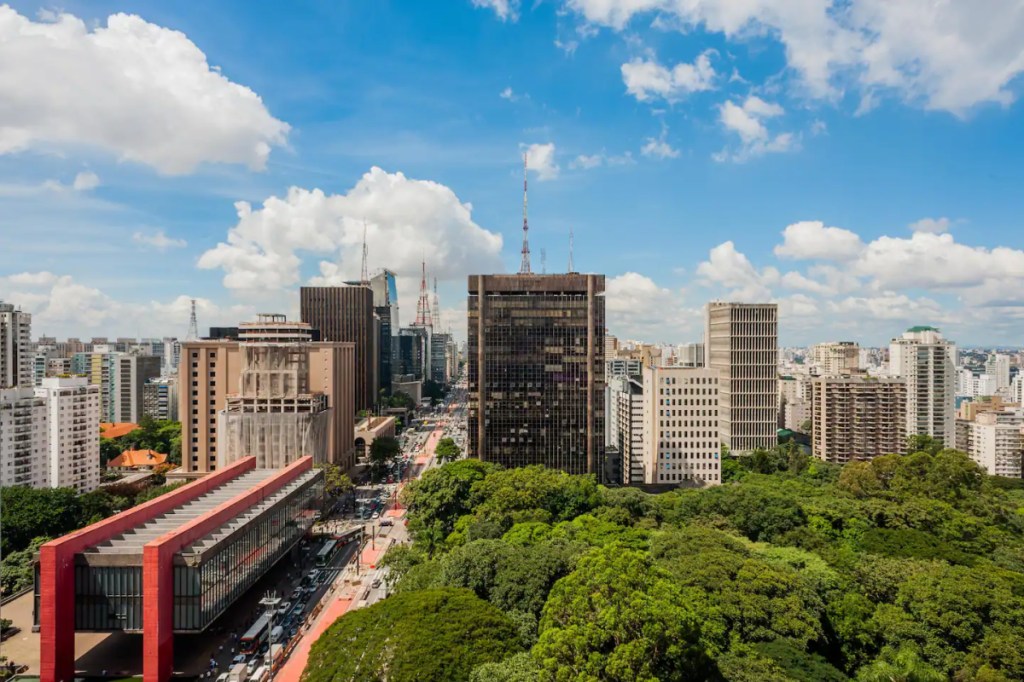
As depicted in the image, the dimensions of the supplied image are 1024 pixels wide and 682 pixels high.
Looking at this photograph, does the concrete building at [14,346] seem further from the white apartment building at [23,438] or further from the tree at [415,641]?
the tree at [415,641]

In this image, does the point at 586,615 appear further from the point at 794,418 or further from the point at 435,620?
the point at 794,418

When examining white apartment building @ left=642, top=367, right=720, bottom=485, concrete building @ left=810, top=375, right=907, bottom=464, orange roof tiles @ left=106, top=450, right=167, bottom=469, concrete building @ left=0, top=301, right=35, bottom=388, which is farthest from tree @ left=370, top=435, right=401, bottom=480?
concrete building @ left=810, top=375, right=907, bottom=464

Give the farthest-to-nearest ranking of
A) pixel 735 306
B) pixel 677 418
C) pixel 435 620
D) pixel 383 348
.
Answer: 1. pixel 383 348
2. pixel 735 306
3. pixel 677 418
4. pixel 435 620

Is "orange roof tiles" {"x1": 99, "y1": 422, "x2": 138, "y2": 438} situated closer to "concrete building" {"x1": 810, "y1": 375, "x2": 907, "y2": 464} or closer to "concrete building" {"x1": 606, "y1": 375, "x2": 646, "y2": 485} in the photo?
"concrete building" {"x1": 606, "y1": 375, "x2": 646, "y2": 485}

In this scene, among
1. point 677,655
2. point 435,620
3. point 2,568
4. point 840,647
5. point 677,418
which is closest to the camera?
point 677,655

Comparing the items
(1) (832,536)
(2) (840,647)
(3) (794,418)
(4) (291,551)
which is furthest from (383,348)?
(2) (840,647)
